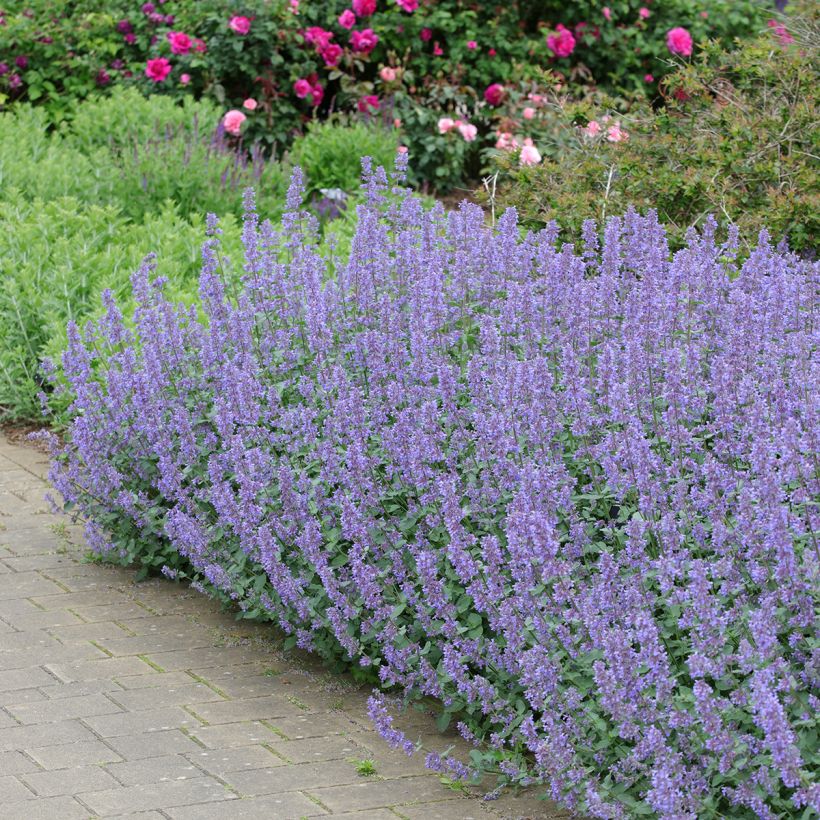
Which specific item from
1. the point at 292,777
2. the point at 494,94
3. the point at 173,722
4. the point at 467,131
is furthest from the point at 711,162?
the point at 494,94

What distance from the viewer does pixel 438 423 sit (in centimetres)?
454

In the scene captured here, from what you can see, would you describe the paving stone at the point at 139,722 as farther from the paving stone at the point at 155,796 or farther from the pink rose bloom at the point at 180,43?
the pink rose bloom at the point at 180,43

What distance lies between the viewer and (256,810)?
4.02 metres

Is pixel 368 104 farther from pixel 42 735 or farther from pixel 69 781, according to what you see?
pixel 69 781

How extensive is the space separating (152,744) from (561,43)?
9719 millimetres

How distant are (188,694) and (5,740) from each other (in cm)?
61

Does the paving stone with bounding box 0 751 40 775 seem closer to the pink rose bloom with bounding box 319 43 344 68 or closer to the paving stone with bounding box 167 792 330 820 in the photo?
the paving stone with bounding box 167 792 330 820

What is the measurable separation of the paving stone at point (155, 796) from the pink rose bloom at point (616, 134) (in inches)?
190

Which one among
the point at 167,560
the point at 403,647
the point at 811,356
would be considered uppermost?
the point at 811,356

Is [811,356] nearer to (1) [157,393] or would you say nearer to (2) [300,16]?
(1) [157,393]

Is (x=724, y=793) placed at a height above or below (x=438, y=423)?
below

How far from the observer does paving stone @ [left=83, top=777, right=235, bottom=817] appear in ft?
13.3

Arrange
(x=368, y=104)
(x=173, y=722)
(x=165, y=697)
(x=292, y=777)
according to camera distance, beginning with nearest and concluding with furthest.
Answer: (x=292, y=777), (x=173, y=722), (x=165, y=697), (x=368, y=104)

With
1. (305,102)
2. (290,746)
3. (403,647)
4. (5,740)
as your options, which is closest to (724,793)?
(403,647)
